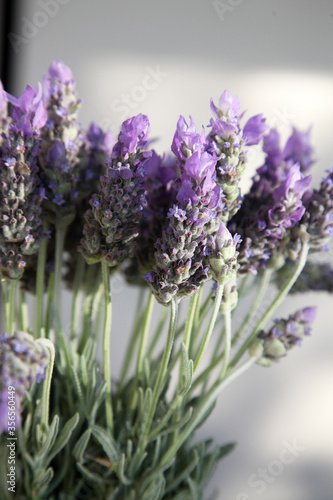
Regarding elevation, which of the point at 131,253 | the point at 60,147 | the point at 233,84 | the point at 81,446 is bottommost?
the point at 81,446

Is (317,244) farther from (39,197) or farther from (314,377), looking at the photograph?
(314,377)

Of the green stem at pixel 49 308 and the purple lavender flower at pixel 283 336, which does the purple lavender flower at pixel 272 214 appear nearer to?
the purple lavender flower at pixel 283 336

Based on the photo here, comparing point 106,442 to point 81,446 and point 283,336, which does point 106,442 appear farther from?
point 283,336

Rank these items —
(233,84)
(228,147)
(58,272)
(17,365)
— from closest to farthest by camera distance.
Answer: (17,365) → (228,147) → (58,272) → (233,84)

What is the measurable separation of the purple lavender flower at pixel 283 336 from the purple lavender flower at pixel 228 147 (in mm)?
179

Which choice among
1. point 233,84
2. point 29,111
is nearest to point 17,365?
point 29,111

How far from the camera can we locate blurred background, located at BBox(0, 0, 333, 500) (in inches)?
38.2

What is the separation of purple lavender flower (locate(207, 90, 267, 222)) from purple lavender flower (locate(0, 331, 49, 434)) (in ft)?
0.85

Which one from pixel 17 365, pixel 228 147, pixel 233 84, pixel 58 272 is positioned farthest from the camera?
pixel 233 84

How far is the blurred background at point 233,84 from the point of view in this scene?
970 mm

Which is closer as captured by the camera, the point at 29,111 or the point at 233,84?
the point at 29,111

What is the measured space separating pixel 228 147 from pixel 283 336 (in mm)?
265

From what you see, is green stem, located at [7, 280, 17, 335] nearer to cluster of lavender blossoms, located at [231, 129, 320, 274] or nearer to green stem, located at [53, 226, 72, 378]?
green stem, located at [53, 226, 72, 378]

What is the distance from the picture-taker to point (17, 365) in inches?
16.5
